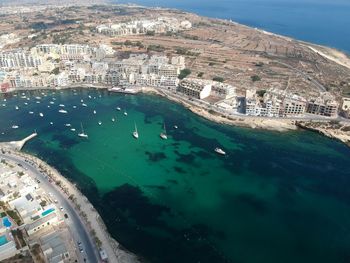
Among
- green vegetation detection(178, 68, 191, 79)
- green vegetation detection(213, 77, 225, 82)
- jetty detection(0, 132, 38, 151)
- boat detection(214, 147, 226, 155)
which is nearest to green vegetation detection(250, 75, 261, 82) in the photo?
green vegetation detection(213, 77, 225, 82)

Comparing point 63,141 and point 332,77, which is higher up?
point 332,77

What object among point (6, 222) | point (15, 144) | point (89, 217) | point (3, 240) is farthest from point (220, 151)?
point (15, 144)

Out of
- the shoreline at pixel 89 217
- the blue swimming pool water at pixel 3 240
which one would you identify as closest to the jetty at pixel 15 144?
the shoreline at pixel 89 217

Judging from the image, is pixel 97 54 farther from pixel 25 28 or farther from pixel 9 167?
pixel 25 28

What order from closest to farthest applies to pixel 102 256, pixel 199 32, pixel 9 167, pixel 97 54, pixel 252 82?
1. pixel 102 256
2. pixel 9 167
3. pixel 252 82
4. pixel 97 54
5. pixel 199 32

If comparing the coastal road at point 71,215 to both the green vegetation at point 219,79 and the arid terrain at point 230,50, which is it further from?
the green vegetation at point 219,79

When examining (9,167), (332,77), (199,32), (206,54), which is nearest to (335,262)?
(9,167)
